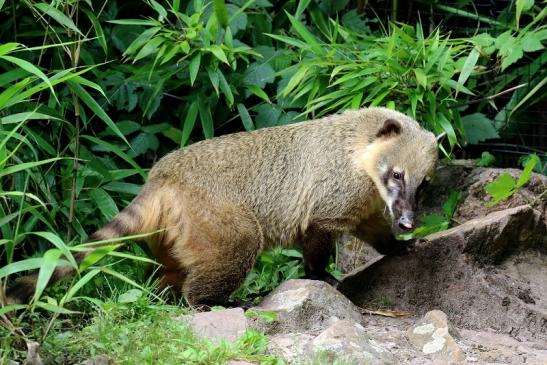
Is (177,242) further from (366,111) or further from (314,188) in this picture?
(366,111)

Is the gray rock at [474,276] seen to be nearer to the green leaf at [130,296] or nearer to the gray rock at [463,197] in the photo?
the gray rock at [463,197]

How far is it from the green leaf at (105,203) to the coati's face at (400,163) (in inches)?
71.6

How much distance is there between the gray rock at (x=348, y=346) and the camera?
439 cm

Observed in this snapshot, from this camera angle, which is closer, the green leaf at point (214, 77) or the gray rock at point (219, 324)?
the gray rock at point (219, 324)

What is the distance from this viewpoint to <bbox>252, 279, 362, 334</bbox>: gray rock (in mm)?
4996

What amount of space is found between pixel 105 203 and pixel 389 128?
81.1 inches

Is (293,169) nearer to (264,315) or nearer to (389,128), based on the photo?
(389,128)

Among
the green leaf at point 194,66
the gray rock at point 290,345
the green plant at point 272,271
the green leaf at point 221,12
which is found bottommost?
the green plant at point 272,271

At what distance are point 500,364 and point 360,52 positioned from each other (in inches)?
111

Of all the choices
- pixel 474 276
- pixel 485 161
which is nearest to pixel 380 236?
pixel 474 276

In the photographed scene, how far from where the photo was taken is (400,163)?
5.74 metres

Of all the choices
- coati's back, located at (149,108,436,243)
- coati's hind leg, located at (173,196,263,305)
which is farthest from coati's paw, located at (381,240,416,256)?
coati's hind leg, located at (173,196,263,305)

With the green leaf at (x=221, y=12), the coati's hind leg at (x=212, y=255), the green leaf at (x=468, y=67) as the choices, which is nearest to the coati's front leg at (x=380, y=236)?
the coati's hind leg at (x=212, y=255)

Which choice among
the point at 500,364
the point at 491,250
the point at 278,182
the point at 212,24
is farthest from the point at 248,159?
the point at 500,364
